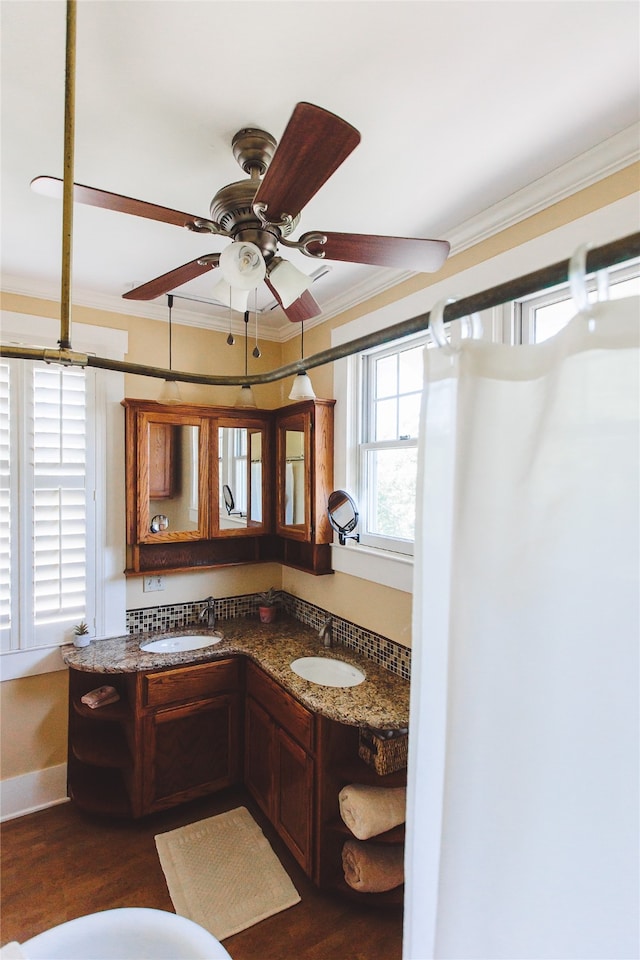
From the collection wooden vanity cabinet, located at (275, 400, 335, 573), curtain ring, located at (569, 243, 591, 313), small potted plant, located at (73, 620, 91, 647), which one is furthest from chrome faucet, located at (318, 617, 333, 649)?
curtain ring, located at (569, 243, 591, 313)

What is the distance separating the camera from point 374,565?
2.34m

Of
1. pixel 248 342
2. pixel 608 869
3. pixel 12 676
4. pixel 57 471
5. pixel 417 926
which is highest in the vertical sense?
pixel 248 342

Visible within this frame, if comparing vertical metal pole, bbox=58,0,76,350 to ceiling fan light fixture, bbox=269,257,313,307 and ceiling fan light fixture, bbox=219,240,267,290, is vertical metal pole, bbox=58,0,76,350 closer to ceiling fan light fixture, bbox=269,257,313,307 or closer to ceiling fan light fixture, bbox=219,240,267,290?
ceiling fan light fixture, bbox=219,240,267,290

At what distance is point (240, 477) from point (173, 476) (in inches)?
15.9

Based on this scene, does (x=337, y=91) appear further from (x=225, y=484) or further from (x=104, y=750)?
(x=104, y=750)

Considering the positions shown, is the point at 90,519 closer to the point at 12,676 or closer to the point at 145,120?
the point at 12,676

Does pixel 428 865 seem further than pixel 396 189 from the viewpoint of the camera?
No

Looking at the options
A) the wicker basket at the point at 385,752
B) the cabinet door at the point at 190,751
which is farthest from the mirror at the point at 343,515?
the cabinet door at the point at 190,751

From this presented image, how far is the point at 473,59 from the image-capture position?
1115 mm

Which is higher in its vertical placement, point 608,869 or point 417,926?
point 608,869

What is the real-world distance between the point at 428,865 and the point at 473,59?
63.2 inches

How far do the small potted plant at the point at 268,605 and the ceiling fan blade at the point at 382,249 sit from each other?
7.27 feet

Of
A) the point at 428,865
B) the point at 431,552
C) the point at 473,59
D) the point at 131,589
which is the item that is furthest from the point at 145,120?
the point at 131,589

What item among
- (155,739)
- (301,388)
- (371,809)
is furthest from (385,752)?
(301,388)
